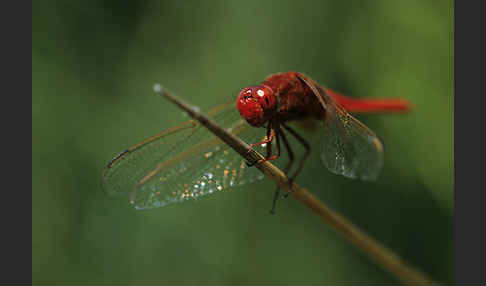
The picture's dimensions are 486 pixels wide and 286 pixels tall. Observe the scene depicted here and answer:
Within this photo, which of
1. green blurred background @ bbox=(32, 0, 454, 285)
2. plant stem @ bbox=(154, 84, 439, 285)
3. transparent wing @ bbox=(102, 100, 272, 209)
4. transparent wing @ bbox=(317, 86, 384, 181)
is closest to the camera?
plant stem @ bbox=(154, 84, 439, 285)

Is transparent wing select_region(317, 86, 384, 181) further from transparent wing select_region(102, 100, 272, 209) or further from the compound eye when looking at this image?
transparent wing select_region(102, 100, 272, 209)

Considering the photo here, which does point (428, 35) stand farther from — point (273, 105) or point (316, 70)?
point (273, 105)

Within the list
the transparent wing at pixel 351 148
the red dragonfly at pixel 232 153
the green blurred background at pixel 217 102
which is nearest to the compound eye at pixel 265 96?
the red dragonfly at pixel 232 153

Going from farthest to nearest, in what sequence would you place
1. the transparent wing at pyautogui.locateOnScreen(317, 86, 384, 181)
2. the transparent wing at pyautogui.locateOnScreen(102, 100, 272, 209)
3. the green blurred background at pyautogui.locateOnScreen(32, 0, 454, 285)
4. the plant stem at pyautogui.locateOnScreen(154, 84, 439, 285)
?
the green blurred background at pyautogui.locateOnScreen(32, 0, 454, 285) < the transparent wing at pyautogui.locateOnScreen(102, 100, 272, 209) < the transparent wing at pyautogui.locateOnScreen(317, 86, 384, 181) < the plant stem at pyautogui.locateOnScreen(154, 84, 439, 285)

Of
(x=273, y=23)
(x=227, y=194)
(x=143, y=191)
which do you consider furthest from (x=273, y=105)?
(x=273, y=23)

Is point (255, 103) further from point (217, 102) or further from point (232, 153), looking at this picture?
point (217, 102)

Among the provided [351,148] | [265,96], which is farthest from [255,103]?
[351,148]

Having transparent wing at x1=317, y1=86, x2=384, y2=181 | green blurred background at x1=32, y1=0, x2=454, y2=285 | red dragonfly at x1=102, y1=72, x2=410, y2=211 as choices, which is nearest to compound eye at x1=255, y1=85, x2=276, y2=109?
red dragonfly at x1=102, y1=72, x2=410, y2=211
